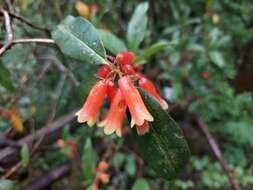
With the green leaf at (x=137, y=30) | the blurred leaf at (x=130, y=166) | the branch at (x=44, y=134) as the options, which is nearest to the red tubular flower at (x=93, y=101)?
the green leaf at (x=137, y=30)

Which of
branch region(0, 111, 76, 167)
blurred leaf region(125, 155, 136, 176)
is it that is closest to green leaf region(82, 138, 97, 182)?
branch region(0, 111, 76, 167)

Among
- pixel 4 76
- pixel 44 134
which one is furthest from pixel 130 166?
pixel 4 76

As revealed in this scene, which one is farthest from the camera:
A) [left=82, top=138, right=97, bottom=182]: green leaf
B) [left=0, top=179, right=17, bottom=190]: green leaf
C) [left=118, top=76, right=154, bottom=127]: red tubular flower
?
[left=82, top=138, right=97, bottom=182]: green leaf

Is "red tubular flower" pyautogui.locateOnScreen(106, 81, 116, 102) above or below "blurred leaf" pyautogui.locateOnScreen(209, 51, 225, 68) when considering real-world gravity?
above

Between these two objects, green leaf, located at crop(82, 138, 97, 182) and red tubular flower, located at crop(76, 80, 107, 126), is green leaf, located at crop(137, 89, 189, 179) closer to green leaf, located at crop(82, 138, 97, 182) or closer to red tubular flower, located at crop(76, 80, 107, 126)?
red tubular flower, located at crop(76, 80, 107, 126)

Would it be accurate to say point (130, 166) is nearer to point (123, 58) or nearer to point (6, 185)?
point (6, 185)

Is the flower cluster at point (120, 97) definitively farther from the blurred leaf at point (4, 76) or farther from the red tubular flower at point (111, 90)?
the blurred leaf at point (4, 76)

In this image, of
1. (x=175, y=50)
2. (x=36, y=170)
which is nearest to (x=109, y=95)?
(x=175, y=50)

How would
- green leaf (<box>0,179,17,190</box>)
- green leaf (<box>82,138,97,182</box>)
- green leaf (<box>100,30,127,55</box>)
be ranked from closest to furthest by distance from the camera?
green leaf (<box>0,179,17,190</box>) → green leaf (<box>100,30,127,55</box>) → green leaf (<box>82,138,97,182</box>)
